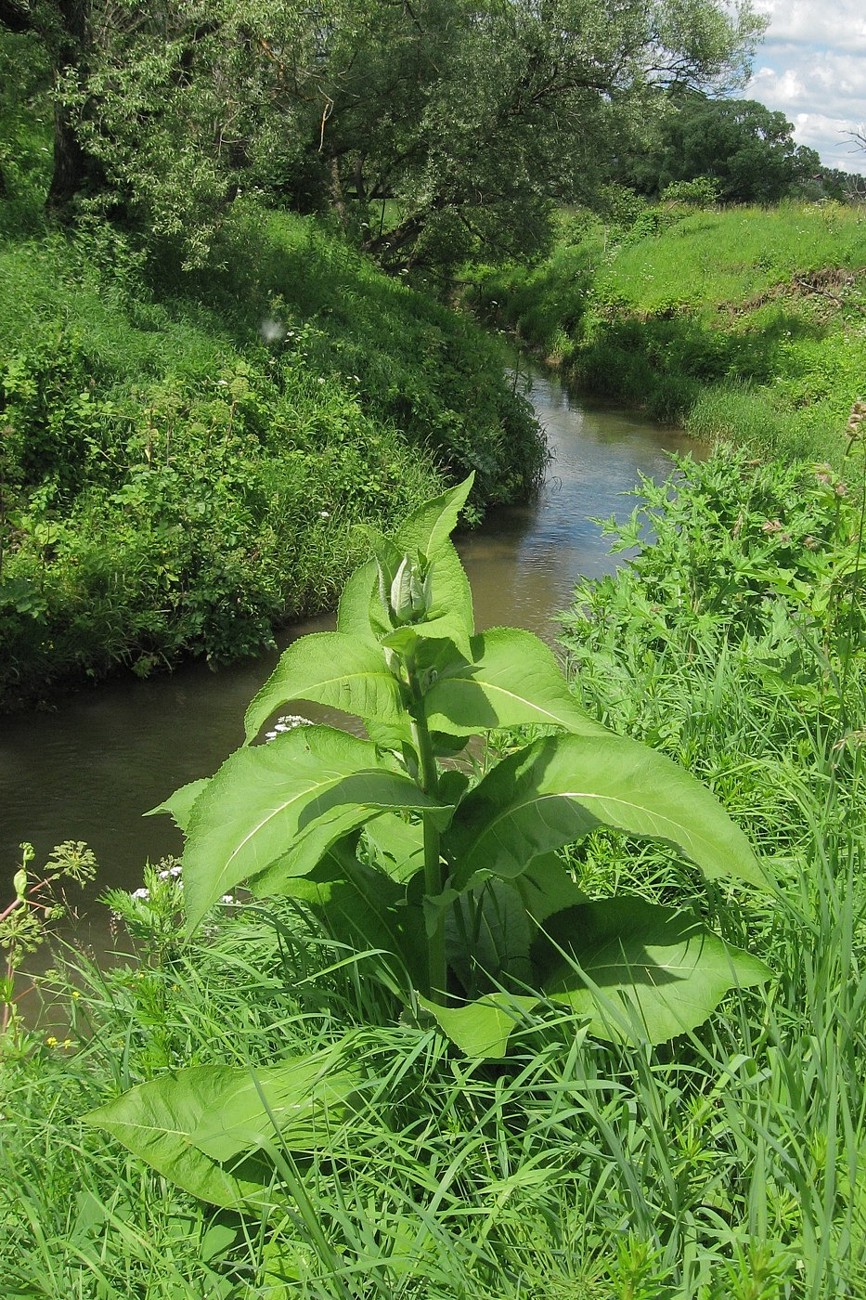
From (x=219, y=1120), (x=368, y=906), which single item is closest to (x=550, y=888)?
(x=368, y=906)

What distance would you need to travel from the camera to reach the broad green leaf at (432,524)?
211 centimetres

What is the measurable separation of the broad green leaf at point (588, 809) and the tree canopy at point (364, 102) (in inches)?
389

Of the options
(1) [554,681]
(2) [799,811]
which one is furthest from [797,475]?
(1) [554,681]

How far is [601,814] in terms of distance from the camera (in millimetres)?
1903

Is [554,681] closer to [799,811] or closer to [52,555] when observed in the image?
[799,811]

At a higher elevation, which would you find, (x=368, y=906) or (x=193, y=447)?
(x=368, y=906)

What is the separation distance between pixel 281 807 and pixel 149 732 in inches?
221

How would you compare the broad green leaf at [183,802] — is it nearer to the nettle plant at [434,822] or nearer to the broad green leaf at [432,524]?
the nettle plant at [434,822]

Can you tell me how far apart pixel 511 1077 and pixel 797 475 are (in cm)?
443

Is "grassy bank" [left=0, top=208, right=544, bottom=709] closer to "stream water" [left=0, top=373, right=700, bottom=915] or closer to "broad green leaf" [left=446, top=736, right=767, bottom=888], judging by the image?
"stream water" [left=0, top=373, right=700, bottom=915]

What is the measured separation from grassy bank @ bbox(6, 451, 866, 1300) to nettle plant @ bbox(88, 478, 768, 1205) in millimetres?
85

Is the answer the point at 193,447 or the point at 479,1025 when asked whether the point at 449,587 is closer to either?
the point at 479,1025

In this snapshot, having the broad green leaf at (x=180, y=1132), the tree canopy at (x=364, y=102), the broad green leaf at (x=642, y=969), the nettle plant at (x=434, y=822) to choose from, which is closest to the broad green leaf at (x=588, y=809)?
the nettle plant at (x=434, y=822)

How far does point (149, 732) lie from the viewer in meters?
7.20
